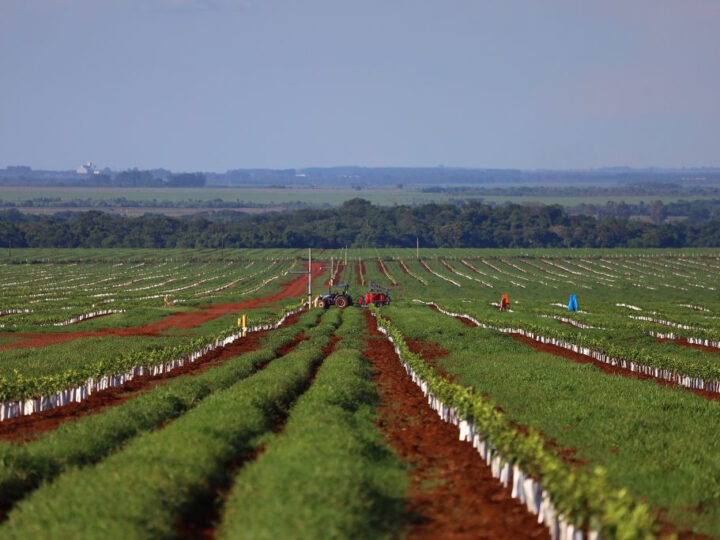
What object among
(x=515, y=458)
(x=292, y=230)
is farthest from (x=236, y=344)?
(x=292, y=230)

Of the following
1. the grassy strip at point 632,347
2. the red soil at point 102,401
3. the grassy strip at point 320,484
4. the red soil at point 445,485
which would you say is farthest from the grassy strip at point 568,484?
the grassy strip at point 632,347

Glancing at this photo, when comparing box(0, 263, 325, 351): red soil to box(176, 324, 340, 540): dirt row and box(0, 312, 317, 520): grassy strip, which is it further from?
box(176, 324, 340, 540): dirt row

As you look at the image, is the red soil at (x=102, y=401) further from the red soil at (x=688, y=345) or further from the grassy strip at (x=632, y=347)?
the red soil at (x=688, y=345)

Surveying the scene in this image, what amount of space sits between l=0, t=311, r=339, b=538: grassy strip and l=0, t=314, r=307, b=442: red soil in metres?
3.34

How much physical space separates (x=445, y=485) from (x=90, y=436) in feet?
20.7

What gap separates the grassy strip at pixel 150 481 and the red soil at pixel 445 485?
9.61ft

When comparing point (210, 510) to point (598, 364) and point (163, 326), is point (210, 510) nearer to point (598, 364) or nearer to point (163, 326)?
point (598, 364)

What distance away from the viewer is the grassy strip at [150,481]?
37.0 ft

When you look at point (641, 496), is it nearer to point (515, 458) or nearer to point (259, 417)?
point (515, 458)

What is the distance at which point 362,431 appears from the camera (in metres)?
18.3

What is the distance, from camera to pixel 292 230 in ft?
614

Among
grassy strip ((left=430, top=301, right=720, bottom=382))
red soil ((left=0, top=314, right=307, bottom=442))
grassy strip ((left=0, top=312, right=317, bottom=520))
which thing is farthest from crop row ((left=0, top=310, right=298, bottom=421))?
grassy strip ((left=430, top=301, right=720, bottom=382))

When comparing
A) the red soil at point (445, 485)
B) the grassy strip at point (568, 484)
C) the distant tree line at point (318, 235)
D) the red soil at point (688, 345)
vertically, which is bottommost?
the distant tree line at point (318, 235)

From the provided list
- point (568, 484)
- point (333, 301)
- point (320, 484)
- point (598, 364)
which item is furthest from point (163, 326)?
point (568, 484)
